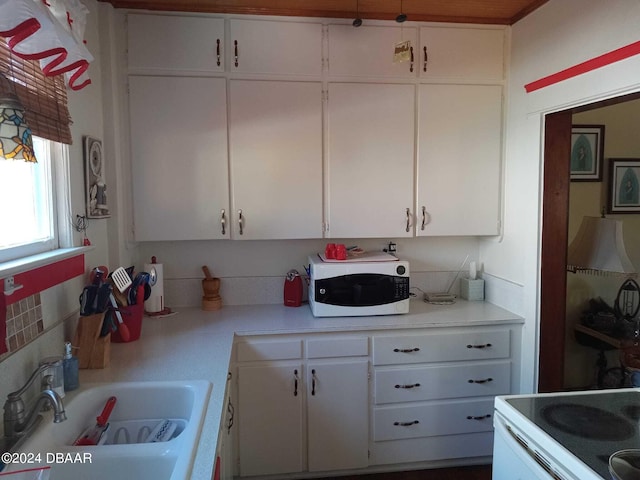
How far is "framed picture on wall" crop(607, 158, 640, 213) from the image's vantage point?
111 inches

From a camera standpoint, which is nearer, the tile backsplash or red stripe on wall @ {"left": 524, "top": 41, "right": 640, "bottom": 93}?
the tile backsplash

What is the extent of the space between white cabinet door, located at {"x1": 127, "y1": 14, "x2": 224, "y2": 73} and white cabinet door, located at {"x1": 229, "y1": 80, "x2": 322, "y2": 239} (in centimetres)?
21

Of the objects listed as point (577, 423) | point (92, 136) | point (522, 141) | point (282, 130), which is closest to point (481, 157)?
point (522, 141)

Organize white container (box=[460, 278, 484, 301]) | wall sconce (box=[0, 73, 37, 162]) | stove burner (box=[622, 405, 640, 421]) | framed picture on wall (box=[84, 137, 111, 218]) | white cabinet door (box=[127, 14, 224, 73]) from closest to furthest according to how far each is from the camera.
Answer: wall sconce (box=[0, 73, 37, 162]), stove burner (box=[622, 405, 640, 421]), framed picture on wall (box=[84, 137, 111, 218]), white cabinet door (box=[127, 14, 224, 73]), white container (box=[460, 278, 484, 301])

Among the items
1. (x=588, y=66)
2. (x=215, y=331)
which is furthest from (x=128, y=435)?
(x=588, y=66)

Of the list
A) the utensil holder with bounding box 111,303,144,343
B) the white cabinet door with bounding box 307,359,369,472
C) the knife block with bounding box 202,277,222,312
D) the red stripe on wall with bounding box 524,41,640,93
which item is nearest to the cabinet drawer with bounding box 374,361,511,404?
the white cabinet door with bounding box 307,359,369,472

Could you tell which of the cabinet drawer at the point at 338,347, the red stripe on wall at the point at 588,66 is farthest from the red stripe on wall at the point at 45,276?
the red stripe on wall at the point at 588,66

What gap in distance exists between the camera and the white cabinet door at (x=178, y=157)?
2.29 m

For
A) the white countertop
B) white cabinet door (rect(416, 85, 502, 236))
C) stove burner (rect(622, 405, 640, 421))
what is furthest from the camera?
white cabinet door (rect(416, 85, 502, 236))

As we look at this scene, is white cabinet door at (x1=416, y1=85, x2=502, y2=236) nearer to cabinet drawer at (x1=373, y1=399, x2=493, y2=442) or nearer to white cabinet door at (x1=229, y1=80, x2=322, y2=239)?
white cabinet door at (x1=229, y1=80, x2=322, y2=239)

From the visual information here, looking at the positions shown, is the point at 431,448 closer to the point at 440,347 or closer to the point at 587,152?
the point at 440,347

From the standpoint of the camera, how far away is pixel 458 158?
99.0 inches

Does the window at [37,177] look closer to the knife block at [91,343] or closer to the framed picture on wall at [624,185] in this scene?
the knife block at [91,343]

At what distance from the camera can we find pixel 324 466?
2279 millimetres
